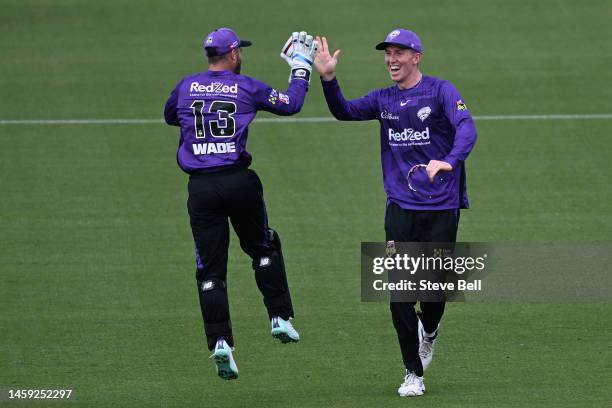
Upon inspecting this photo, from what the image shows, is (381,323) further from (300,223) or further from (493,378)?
(300,223)

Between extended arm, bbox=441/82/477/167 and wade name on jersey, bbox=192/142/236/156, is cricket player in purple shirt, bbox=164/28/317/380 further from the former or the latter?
extended arm, bbox=441/82/477/167

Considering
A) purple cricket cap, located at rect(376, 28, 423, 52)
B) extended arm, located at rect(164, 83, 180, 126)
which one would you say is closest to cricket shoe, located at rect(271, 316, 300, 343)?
extended arm, located at rect(164, 83, 180, 126)

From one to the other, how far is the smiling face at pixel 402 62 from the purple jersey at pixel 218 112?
74cm

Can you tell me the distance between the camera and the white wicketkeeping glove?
9.98m

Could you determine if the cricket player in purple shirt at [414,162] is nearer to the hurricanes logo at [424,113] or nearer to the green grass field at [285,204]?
the hurricanes logo at [424,113]

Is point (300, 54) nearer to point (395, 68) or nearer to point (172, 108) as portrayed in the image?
point (395, 68)

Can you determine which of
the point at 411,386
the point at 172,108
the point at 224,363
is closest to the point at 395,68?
the point at 172,108

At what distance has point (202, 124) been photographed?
9617 millimetres

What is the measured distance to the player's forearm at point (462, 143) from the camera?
372 inches

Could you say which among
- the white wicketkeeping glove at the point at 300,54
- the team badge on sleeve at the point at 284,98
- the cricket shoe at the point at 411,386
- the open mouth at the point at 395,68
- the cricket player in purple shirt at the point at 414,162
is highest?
the white wicketkeeping glove at the point at 300,54

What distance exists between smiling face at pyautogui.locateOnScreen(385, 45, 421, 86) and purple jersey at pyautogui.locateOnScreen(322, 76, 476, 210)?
3.9 inches

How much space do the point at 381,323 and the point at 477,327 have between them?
0.85 m

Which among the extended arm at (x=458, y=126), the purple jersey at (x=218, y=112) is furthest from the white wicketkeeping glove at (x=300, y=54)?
the extended arm at (x=458, y=126)

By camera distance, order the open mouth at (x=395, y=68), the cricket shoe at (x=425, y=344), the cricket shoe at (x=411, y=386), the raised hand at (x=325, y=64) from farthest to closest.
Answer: the cricket shoe at (x=425, y=344)
the raised hand at (x=325, y=64)
the open mouth at (x=395, y=68)
the cricket shoe at (x=411, y=386)
